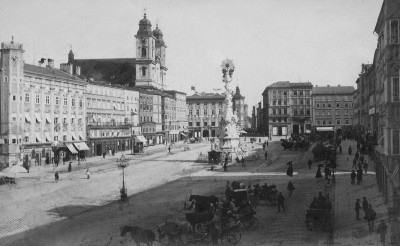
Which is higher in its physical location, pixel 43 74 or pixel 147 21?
pixel 147 21

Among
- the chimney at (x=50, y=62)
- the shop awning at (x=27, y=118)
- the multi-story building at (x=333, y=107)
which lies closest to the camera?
the shop awning at (x=27, y=118)

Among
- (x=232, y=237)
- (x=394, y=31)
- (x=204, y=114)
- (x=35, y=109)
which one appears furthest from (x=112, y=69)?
(x=232, y=237)

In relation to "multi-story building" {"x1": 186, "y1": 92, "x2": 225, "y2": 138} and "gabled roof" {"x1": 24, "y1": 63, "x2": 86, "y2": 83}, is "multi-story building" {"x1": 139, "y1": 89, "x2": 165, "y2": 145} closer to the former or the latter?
"gabled roof" {"x1": 24, "y1": 63, "x2": 86, "y2": 83}

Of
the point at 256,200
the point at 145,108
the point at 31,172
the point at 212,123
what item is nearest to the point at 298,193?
the point at 256,200

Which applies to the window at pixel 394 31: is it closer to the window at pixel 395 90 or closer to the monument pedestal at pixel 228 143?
the window at pixel 395 90

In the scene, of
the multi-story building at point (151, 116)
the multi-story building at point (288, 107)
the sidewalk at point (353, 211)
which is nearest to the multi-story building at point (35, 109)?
the multi-story building at point (151, 116)

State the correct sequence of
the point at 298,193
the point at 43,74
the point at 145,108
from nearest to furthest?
1. the point at 298,193
2. the point at 43,74
3. the point at 145,108

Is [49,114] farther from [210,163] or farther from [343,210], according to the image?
[343,210]

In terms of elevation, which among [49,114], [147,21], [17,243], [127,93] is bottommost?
[17,243]
